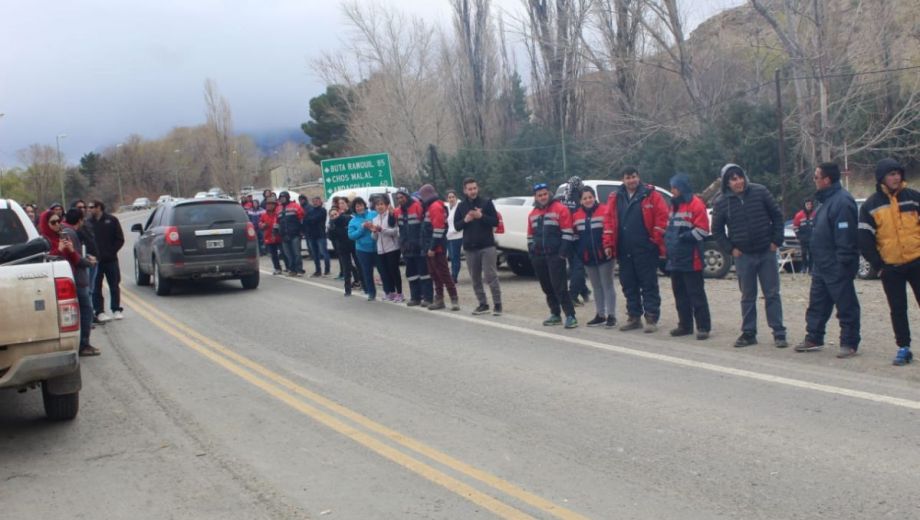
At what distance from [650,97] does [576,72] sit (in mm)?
3291

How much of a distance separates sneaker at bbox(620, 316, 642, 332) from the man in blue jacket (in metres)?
2.29

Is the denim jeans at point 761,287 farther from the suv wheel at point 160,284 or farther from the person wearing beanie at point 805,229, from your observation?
the suv wheel at point 160,284

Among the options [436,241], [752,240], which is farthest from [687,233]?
[436,241]

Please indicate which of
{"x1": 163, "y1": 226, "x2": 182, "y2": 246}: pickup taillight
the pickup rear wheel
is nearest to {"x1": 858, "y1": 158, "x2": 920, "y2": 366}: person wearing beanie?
the pickup rear wheel

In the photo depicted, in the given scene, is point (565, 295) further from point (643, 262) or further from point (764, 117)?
point (764, 117)

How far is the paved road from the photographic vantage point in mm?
5121

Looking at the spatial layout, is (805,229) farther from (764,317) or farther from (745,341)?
(745,341)

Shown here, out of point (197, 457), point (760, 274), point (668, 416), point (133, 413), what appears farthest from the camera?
point (760, 274)

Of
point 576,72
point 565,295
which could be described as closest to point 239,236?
point 565,295

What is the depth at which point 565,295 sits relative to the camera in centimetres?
1103

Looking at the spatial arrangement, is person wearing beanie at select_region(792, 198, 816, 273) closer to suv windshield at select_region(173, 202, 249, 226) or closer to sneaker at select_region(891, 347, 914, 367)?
sneaker at select_region(891, 347, 914, 367)

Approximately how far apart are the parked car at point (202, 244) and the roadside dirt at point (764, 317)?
123 inches

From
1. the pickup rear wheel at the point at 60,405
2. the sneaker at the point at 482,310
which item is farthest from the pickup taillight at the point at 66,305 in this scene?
the sneaker at the point at 482,310

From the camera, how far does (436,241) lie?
42.2 ft
